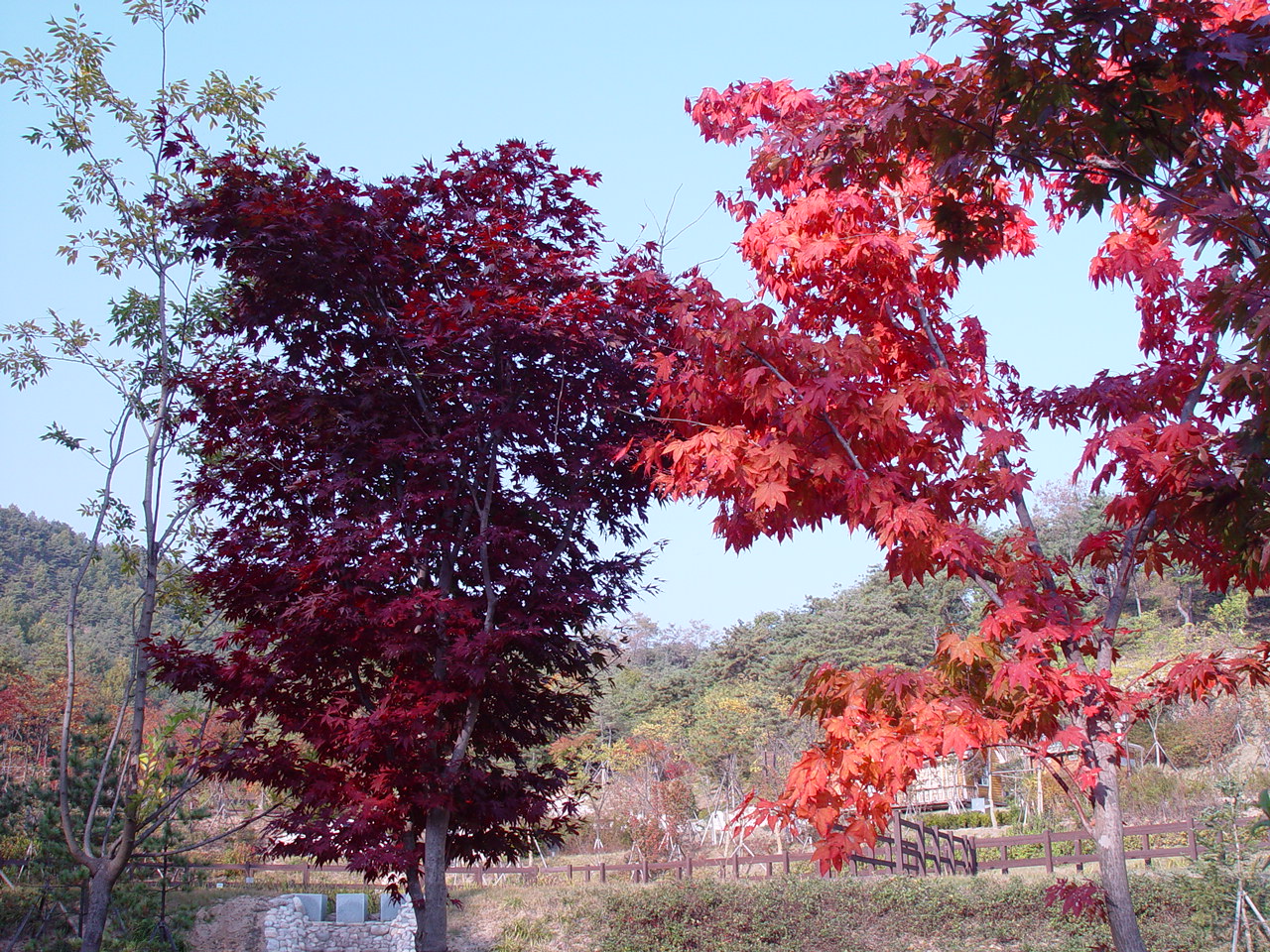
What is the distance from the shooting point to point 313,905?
13773 millimetres

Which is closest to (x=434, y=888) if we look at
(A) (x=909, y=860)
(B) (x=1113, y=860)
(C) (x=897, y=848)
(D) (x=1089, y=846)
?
(B) (x=1113, y=860)

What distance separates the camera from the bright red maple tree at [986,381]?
2861mm

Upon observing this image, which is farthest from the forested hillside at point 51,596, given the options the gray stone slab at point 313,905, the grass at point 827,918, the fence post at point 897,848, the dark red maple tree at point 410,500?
the dark red maple tree at point 410,500

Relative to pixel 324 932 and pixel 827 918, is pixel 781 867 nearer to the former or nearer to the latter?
pixel 827 918

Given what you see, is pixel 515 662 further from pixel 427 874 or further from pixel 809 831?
pixel 809 831

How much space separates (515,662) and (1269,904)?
25.0ft

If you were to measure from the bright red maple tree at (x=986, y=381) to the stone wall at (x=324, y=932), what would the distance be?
1078cm

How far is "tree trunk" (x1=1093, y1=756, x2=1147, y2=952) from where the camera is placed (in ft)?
11.5

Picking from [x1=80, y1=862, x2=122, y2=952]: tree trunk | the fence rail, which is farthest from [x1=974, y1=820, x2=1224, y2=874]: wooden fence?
[x1=80, y1=862, x2=122, y2=952]: tree trunk

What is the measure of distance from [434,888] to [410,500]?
7.09 ft

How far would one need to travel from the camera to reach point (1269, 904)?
27.2 ft

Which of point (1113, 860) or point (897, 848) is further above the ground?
point (1113, 860)

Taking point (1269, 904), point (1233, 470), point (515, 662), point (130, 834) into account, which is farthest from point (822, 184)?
point (1269, 904)

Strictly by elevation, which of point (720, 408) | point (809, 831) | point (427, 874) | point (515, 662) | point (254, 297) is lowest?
point (809, 831)
